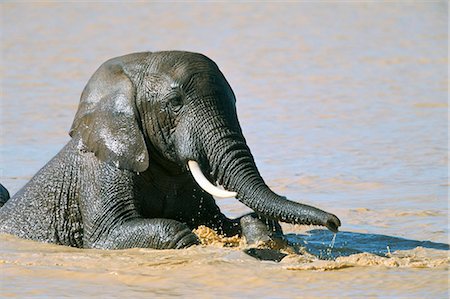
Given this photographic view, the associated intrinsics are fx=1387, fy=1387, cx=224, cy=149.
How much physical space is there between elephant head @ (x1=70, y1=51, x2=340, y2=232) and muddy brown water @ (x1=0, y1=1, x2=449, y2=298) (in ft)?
1.95

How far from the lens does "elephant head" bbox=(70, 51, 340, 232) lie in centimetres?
1060

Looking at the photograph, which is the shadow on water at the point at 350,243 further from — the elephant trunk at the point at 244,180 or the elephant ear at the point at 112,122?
the elephant ear at the point at 112,122

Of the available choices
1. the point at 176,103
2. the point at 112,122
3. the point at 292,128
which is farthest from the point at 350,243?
the point at 292,128

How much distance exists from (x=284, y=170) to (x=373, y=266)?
607 cm

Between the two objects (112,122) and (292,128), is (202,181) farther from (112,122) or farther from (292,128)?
(292,128)

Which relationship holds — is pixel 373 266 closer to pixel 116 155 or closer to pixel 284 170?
pixel 116 155

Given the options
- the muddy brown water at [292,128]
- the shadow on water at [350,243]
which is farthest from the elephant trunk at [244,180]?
the shadow on water at [350,243]

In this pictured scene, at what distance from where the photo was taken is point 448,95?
22391mm

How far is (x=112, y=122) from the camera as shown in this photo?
1120 centimetres

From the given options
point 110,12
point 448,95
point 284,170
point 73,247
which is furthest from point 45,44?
point 73,247

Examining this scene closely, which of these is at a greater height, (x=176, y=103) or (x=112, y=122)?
(x=176, y=103)

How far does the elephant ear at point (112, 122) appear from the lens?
36.4 feet

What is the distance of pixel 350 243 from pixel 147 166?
219cm

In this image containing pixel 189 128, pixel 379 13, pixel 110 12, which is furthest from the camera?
pixel 110 12
